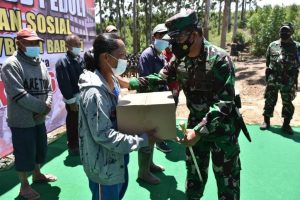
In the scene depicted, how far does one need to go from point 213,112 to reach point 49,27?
13.3 ft

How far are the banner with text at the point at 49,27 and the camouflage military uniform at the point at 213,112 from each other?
2.63m

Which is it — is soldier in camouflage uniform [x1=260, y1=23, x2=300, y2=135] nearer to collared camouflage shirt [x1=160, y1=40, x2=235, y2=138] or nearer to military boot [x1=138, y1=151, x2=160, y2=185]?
military boot [x1=138, y1=151, x2=160, y2=185]

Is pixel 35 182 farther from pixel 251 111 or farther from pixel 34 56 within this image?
pixel 251 111

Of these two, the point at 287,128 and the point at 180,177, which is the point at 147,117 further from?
the point at 287,128

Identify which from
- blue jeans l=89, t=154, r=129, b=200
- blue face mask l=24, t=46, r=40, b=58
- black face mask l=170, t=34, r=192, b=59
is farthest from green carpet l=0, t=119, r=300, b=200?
black face mask l=170, t=34, r=192, b=59

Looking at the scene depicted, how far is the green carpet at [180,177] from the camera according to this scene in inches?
135

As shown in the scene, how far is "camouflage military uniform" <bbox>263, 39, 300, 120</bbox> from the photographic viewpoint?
534 centimetres

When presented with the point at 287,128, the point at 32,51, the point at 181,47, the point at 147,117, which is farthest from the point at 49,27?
the point at 287,128

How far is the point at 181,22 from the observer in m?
2.14

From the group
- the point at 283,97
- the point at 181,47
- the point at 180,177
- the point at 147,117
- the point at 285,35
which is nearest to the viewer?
the point at 147,117

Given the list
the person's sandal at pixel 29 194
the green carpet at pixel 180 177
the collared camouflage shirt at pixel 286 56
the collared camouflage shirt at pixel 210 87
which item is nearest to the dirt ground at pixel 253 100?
the collared camouflage shirt at pixel 286 56

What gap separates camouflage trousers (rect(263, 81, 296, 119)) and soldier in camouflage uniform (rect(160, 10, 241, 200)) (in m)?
3.37

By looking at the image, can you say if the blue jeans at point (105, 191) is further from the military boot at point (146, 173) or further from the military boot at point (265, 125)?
the military boot at point (265, 125)

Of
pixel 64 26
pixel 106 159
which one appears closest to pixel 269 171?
pixel 106 159
